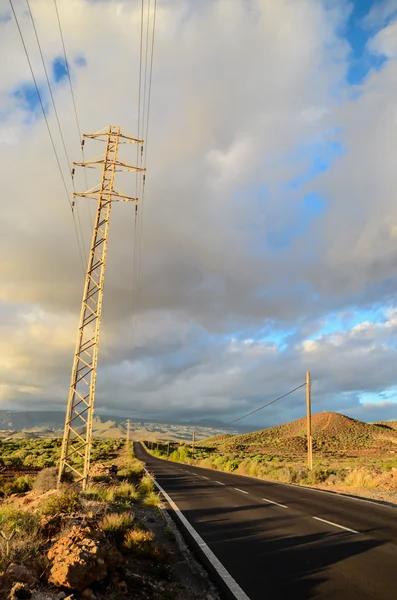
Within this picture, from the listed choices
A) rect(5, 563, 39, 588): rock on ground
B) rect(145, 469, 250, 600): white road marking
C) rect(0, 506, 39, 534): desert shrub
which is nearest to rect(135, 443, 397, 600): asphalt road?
rect(145, 469, 250, 600): white road marking

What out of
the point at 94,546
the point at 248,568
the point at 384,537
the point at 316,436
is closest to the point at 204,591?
the point at 248,568

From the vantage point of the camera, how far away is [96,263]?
1720 cm

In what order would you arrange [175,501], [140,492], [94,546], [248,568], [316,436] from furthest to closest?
[316,436] < [140,492] < [175,501] < [248,568] < [94,546]

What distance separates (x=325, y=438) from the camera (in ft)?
341

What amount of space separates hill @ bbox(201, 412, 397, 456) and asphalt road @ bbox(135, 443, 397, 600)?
68.6m

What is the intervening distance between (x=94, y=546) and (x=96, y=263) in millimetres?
12875

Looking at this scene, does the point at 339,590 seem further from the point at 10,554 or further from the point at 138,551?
the point at 10,554

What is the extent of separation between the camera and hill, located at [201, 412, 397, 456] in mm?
85269

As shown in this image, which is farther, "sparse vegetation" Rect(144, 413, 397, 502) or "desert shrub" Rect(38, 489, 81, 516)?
"sparse vegetation" Rect(144, 413, 397, 502)

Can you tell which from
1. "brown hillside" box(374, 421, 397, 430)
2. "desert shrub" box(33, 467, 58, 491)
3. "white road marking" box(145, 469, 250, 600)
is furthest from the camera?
"brown hillside" box(374, 421, 397, 430)

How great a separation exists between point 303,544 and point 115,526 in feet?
13.5

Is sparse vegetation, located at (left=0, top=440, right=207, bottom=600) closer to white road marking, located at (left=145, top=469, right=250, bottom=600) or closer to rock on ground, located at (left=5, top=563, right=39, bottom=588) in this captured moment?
rock on ground, located at (left=5, top=563, right=39, bottom=588)

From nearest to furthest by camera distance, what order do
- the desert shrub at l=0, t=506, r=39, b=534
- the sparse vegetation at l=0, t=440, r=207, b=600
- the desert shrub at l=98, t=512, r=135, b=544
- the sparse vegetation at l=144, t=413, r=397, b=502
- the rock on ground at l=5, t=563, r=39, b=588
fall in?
the rock on ground at l=5, t=563, r=39, b=588 → the sparse vegetation at l=0, t=440, r=207, b=600 → the desert shrub at l=0, t=506, r=39, b=534 → the desert shrub at l=98, t=512, r=135, b=544 → the sparse vegetation at l=144, t=413, r=397, b=502

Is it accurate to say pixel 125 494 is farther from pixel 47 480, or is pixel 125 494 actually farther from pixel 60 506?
pixel 47 480
